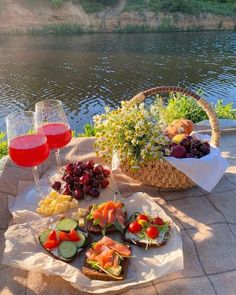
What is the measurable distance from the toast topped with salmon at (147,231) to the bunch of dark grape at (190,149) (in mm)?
430

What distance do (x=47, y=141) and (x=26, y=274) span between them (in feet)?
2.19

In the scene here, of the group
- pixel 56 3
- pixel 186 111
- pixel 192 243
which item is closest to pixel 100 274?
pixel 192 243

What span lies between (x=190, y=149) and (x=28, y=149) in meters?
0.82

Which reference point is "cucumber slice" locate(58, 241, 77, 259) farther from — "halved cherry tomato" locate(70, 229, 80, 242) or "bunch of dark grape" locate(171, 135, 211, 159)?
"bunch of dark grape" locate(171, 135, 211, 159)

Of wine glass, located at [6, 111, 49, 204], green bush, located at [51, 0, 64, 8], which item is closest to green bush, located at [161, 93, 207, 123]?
wine glass, located at [6, 111, 49, 204]

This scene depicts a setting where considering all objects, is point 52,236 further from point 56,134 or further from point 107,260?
point 56,134

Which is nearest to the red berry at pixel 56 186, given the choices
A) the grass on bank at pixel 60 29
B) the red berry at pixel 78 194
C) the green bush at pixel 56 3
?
the red berry at pixel 78 194

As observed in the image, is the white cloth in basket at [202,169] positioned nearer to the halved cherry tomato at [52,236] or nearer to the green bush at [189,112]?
the halved cherry tomato at [52,236]

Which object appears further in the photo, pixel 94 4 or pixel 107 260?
pixel 94 4

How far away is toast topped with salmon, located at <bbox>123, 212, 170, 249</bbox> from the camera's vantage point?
4.30ft

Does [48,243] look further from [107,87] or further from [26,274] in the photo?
[107,87]

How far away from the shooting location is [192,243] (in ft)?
4.62

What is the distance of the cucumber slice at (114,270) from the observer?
1162mm

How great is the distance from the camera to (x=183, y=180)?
173cm
